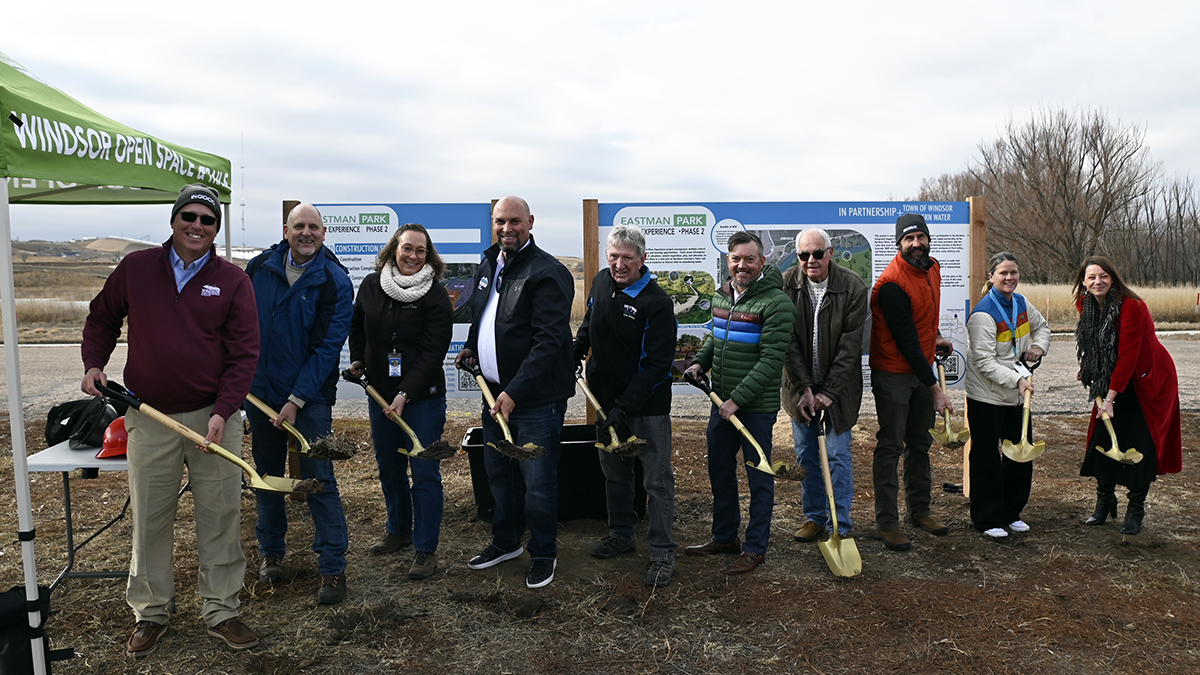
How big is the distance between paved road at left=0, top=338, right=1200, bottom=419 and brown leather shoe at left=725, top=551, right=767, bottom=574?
202 inches

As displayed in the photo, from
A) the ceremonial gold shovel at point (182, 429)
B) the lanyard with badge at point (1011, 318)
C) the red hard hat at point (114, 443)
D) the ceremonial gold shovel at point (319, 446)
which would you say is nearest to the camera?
the ceremonial gold shovel at point (182, 429)

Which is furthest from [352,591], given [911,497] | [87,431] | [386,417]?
[911,497]

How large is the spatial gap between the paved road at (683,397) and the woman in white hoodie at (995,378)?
15.4ft

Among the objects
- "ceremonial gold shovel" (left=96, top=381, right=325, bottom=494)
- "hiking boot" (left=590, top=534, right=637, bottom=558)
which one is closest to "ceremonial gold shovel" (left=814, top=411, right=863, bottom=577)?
"hiking boot" (left=590, top=534, right=637, bottom=558)

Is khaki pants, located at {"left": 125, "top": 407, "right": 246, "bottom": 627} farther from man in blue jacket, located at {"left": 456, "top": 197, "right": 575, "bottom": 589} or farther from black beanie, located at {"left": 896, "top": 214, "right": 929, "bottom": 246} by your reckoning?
black beanie, located at {"left": 896, "top": 214, "right": 929, "bottom": 246}

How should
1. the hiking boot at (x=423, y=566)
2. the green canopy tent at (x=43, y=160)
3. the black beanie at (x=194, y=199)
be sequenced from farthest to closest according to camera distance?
1. the hiking boot at (x=423, y=566)
2. the black beanie at (x=194, y=199)
3. the green canopy tent at (x=43, y=160)

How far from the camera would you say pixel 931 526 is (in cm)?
512

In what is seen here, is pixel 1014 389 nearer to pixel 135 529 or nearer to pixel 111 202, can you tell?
pixel 135 529

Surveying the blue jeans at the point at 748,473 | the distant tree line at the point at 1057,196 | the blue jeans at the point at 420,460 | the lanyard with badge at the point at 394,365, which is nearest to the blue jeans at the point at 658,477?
the blue jeans at the point at 748,473

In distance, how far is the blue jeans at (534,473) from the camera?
4133 millimetres

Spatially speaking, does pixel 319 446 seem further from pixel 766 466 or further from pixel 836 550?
pixel 836 550

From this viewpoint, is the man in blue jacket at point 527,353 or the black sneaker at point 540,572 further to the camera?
the black sneaker at point 540,572

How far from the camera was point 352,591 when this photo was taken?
13.8 feet

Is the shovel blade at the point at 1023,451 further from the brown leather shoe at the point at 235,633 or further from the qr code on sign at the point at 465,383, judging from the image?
the brown leather shoe at the point at 235,633
